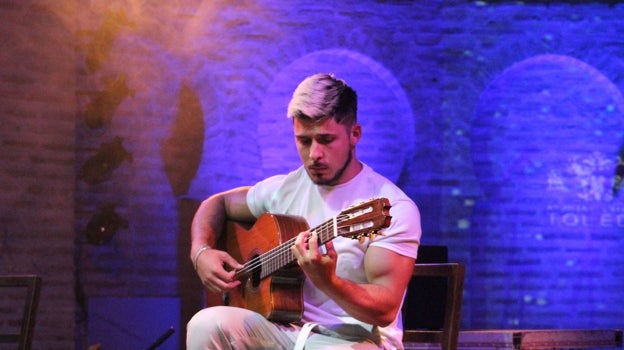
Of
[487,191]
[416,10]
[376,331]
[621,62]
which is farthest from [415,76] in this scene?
[376,331]

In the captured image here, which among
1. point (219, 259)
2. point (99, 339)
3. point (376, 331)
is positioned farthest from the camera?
point (99, 339)

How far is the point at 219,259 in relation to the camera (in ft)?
11.5

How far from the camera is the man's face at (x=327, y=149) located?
321 centimetres

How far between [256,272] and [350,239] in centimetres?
44

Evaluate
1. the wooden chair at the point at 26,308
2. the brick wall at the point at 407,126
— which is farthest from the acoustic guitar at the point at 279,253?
the brick wall at the point at 407,126

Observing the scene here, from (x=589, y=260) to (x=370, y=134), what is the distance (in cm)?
187

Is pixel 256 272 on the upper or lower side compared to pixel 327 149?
lower

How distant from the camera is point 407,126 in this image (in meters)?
6.38

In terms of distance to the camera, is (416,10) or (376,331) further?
(416,10)

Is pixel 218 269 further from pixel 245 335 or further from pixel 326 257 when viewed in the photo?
pixel 326 257

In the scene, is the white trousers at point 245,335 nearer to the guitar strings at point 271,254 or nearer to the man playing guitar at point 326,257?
the man playing guitar at point 326,257

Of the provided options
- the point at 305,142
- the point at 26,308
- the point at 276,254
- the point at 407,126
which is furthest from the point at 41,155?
the point at 276,254

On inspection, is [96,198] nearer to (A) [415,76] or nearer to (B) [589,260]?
(A) [415,76]

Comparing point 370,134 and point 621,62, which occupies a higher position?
point 621,62
